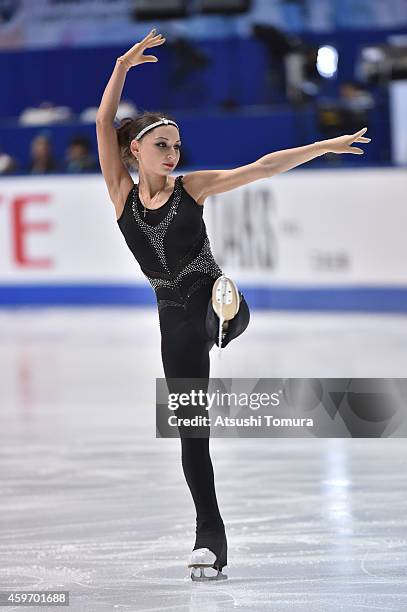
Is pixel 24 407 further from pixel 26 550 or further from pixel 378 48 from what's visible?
pixel 378 48

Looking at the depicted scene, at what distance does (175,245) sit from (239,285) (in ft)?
25.8

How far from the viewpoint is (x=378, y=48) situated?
41.5ft

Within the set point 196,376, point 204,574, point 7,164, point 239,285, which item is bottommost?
point 239,285

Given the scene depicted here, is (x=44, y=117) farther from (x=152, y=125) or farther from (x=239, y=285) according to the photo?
(x=152, y=125)

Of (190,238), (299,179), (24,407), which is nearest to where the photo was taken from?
(190,238)

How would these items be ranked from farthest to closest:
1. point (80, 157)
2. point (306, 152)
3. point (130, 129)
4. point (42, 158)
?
point (42, 158) < point (80, 157) < point (130, 129) < point (306, 152)

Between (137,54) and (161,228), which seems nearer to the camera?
(161,228)

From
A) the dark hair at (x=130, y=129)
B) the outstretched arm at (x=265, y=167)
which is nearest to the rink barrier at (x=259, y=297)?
the dark hair at (x=130, y=129)

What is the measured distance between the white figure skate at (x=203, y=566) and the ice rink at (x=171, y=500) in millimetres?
44

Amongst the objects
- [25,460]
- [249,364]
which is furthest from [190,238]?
[249,364]

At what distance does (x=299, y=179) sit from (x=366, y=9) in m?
3.95

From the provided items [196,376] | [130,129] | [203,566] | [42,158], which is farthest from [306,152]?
[42,158]

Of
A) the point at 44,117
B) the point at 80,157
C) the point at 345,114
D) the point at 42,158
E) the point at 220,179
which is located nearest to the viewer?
the point at 220,179

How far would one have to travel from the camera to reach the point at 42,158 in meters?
12.9
